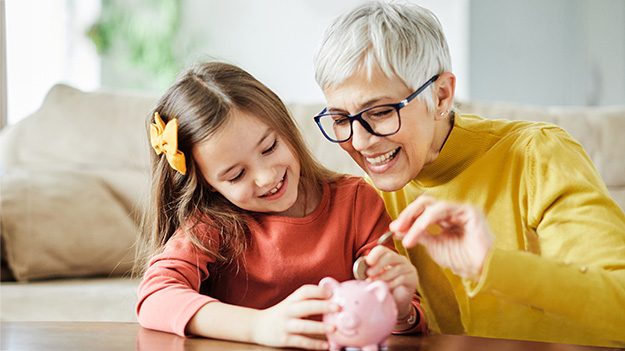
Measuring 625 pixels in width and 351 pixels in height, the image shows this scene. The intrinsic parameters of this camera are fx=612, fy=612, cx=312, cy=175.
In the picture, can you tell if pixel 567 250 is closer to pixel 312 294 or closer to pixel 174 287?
pixel 312 294

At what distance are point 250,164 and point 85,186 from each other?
1.26 m

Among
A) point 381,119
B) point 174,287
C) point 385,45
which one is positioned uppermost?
point 385,45

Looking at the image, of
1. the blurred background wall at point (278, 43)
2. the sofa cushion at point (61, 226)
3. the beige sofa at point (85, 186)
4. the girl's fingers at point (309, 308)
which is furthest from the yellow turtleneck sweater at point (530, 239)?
the blurred background wall at point (278, 43)

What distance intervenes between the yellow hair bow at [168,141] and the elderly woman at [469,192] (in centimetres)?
30

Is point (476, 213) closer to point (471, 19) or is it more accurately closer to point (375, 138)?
point (375, 138)

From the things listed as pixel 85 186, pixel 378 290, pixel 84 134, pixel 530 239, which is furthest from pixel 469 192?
pixel 84 134

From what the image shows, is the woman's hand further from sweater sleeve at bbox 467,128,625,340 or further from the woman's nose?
the woman's nose

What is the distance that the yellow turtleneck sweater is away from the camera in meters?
0.91

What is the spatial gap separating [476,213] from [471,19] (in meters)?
3.69

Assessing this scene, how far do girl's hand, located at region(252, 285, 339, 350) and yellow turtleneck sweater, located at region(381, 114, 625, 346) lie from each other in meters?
0.23

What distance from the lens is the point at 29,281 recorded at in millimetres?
2131

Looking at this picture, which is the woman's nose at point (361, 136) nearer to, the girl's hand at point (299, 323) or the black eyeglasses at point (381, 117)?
the black eyeglasses at point (381, 117)

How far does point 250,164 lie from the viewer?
3.97 ft

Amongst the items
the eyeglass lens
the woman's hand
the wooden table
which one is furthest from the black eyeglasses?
the wooden table
